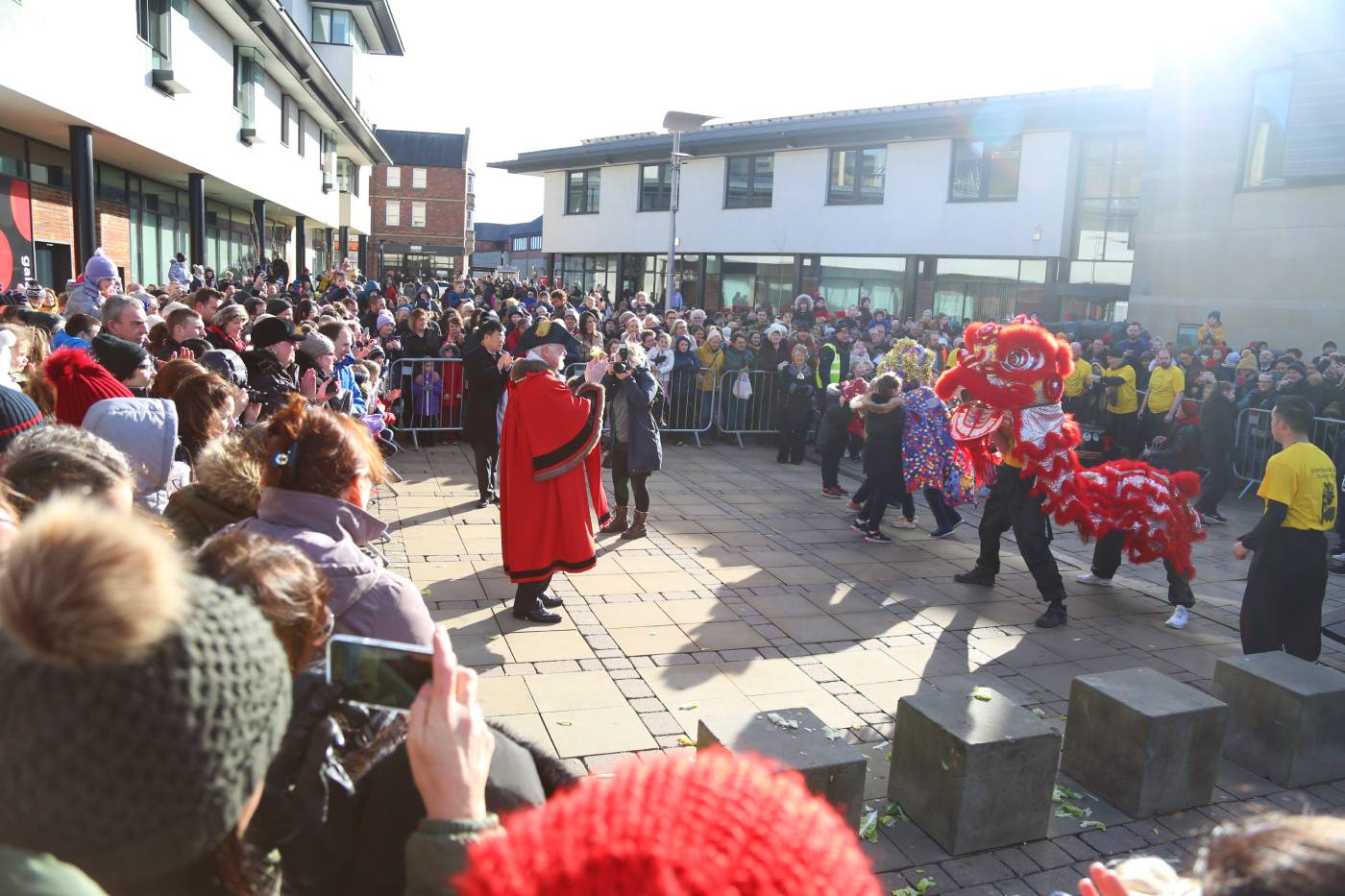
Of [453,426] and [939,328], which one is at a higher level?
[939,328]

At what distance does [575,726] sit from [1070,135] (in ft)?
68.2

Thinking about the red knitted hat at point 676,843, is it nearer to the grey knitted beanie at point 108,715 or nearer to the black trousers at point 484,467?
the grey knitted beanie at point 108,715

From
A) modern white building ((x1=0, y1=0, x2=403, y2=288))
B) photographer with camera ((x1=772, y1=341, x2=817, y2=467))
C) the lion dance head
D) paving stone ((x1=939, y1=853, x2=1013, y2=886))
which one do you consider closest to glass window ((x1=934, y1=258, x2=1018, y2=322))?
photographer with camera ((x1=772, y1=341, x2=817, y2=467))

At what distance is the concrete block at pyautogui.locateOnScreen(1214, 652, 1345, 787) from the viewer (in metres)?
4.94

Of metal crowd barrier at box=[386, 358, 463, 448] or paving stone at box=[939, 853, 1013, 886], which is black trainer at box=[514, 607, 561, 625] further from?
metal crowd barrier at box=[386, 358, 463, 448]

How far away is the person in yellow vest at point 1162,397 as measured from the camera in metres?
13.5

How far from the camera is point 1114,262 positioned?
71.3ft

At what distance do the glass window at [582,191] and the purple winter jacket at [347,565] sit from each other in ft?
107

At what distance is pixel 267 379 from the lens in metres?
6.64

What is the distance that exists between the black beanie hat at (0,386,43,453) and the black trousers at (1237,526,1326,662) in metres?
6.65

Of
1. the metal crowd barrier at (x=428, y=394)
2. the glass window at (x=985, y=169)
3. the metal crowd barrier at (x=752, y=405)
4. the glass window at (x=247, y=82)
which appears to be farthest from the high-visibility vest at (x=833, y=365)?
the glass window at (x=247, y=82)

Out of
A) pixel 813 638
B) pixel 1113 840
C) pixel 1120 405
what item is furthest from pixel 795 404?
pixel 1113 840

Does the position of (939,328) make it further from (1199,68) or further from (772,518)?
(772,518)

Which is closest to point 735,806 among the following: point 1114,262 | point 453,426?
point 453,426
